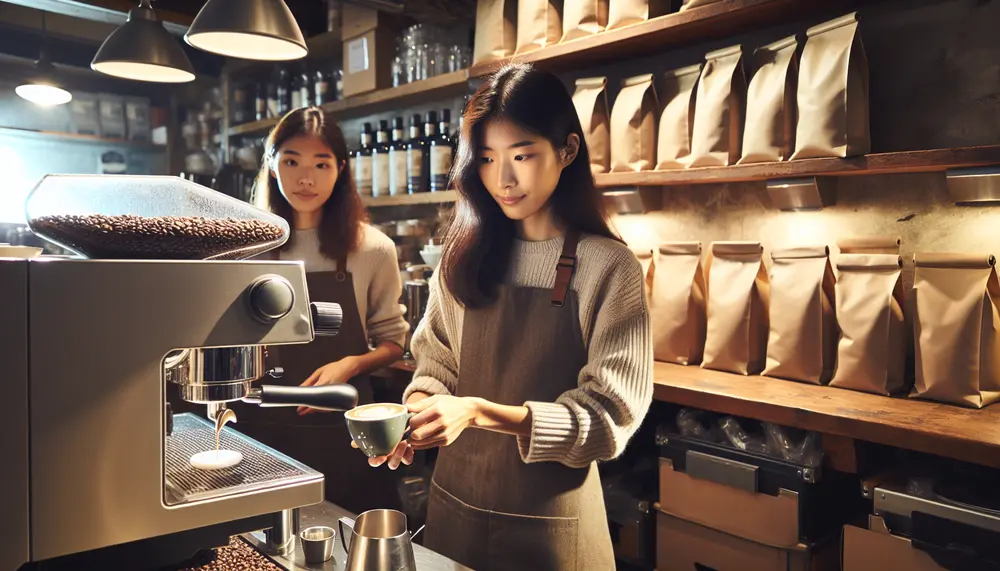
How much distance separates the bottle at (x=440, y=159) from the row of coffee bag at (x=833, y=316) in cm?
104

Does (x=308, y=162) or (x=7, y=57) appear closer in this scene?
(x=308, y=162)

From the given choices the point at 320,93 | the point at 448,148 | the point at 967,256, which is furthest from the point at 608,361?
the point at 320,93

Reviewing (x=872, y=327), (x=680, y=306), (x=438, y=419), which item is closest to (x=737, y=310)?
(x=680, y=306)

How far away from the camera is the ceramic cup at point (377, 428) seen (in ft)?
3.14

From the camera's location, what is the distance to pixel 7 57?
501cm

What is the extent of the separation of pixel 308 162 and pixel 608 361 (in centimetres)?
121

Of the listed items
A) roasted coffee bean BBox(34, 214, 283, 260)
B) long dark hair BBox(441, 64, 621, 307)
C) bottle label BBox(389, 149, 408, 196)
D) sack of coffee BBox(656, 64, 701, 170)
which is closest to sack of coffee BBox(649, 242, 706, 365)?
sack of coffee BBox(656, 64, 701, 170)

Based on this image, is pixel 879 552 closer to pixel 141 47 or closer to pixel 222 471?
pixel 222 471

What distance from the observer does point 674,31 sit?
7.61 feet

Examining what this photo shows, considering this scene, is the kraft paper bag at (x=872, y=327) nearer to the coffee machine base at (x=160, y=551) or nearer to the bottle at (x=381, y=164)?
the coffee machine base at (x=160, y=551)

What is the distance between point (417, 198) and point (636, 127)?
1174 millimetres

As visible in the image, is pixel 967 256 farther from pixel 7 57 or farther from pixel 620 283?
pixel 7 57

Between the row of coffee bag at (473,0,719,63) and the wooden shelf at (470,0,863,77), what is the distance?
4 cm

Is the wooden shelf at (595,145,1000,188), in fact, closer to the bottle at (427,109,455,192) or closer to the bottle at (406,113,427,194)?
the bottle at (427,109,455,192)
